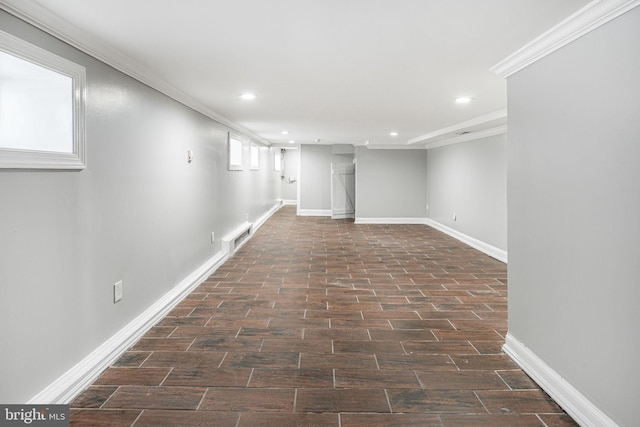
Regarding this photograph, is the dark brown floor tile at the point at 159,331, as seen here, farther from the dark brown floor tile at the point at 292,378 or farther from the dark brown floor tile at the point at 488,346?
the dark brown floor tile at the point at 488,346

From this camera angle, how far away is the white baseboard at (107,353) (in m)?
2.07

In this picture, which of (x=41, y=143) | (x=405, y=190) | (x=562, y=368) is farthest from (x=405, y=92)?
(x=405, y=190)

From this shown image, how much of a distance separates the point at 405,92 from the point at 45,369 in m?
3.42

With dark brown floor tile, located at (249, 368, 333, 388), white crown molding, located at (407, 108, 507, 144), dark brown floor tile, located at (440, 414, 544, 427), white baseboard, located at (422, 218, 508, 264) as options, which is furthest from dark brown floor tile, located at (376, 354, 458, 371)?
white baseboard, located at (422, 218, 508, 264)

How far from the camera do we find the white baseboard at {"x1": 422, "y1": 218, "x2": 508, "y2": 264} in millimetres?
5719

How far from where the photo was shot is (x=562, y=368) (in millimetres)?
2145

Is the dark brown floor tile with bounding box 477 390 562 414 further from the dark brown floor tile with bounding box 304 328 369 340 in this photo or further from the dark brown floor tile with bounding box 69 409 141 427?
the dark brown floor tile with bounding box 69 409 141 427

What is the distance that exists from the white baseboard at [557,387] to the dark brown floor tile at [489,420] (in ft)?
0.65

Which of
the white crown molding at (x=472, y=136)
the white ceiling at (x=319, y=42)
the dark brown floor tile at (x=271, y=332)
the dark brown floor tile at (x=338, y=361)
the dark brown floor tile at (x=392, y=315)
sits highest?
the white crown molding at (x=472, y=136)

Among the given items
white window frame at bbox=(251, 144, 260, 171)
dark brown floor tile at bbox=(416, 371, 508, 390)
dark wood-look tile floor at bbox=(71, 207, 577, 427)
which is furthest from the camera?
white window frame at bbox=(251, 144, 260, 171)

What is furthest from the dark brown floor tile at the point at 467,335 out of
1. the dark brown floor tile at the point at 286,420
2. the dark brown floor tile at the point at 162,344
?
the dark brown floor tile at the point at 162,344

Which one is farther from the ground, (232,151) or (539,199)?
(232,151)

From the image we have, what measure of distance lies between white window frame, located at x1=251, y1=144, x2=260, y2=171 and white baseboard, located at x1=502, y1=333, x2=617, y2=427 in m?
6.41

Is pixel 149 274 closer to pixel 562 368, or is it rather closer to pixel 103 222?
pixel 103 222
